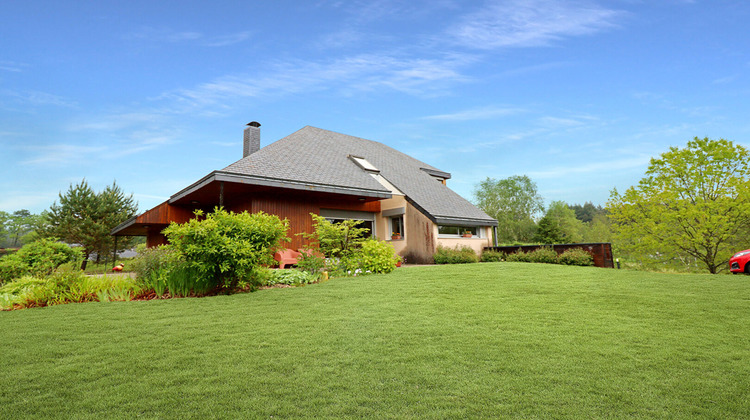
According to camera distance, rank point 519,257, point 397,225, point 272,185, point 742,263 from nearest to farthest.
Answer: point 742,263 → point 272,185 → point 519,257 → point 397,225

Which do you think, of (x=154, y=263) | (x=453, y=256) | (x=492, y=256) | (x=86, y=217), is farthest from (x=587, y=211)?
(x=154, y=263)

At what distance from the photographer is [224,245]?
21.8 ft

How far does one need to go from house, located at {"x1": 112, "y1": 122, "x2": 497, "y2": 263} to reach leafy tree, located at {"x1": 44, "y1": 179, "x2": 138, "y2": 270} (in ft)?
30.5

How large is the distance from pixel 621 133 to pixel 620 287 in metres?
11.9

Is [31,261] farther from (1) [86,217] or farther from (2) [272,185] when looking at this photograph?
(1) [86,217]

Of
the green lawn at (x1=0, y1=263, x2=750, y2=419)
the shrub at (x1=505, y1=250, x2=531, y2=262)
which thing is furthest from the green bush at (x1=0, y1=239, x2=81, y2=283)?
the shrub at (x1=505, y1=250, x2=531, y2=262)

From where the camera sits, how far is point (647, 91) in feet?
43.2

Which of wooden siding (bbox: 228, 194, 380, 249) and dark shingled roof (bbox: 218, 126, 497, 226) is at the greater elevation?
dark shingled roof (bbox: 218, 126, 497, 226)

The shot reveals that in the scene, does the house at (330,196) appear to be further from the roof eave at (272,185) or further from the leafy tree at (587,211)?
the leafy tree at (587,211)

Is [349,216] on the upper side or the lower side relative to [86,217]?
lower

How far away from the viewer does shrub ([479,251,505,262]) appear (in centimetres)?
1525

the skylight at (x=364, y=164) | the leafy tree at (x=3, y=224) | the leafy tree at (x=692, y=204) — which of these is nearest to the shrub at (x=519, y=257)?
the leafy tree at (x=692, y=204)

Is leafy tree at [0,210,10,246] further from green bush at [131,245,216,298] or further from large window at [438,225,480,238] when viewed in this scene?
large window at [438,225,480,238]

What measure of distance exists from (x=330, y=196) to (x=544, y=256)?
8864 millimetres
